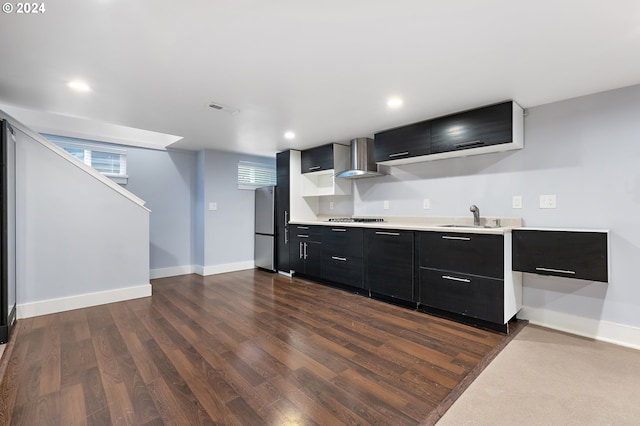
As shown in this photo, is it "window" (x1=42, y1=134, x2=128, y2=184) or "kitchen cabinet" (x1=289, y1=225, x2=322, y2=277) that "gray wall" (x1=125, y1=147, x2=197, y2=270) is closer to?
"window" (x1=42, y1=134, x2=128, y2=184)

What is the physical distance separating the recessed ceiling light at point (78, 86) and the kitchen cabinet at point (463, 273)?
334 centimetres

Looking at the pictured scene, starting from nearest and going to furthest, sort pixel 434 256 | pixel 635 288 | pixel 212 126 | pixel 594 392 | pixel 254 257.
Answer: pixel 594 392
pixel 635 288
pixel 434 256
pixel 212 126
pixel 254 257

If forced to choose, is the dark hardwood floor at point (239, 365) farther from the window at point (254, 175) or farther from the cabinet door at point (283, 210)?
the window at point (254, 175)

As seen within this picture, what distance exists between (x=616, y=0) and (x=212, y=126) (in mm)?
3514

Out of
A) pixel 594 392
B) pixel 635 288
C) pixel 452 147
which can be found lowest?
pixel 594 392

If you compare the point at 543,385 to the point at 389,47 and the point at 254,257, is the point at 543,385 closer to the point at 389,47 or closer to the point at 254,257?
the point at 389,47

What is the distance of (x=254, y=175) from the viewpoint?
558 cm

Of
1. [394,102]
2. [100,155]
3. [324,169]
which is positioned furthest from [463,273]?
[100,155]

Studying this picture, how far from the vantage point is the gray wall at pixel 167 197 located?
4559 millimetres

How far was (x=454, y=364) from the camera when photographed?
79.8 inches

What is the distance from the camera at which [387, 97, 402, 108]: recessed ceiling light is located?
269 centimetres

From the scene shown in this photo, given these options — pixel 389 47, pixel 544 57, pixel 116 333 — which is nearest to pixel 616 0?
pixel 544 57

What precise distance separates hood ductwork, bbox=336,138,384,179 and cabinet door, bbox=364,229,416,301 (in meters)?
0.93

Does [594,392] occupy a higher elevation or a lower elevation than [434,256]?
lower
